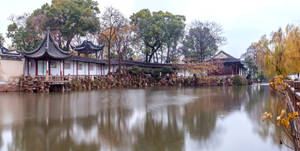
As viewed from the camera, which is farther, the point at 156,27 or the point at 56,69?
the point at 156,27

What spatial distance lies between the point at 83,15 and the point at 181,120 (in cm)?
2022

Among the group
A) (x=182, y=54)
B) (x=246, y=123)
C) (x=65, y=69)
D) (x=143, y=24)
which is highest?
(x=143, y=24)

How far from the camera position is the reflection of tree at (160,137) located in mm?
4250

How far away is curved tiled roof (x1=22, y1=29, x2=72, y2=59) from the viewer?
1666 centimetres

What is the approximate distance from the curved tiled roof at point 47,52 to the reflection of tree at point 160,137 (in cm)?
1329

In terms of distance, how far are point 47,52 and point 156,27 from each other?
13.7 m

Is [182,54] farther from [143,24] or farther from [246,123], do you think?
[246,123]

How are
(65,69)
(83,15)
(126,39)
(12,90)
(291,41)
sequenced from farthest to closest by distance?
(126,39)
(83,15)
(65,69)
(12,90)
(291,41)

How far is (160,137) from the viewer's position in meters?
4.88

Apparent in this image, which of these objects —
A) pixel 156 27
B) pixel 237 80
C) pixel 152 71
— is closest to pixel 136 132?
pixel 152 71

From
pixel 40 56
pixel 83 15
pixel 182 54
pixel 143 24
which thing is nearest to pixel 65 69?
pixel 40 56

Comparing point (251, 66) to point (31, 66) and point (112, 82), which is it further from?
point (31, 66)

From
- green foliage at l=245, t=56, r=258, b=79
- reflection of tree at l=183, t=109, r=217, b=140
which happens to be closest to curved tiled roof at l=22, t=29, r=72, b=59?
reflection of tree at l=183, t=109, r=217, b=140

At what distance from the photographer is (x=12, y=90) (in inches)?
633
